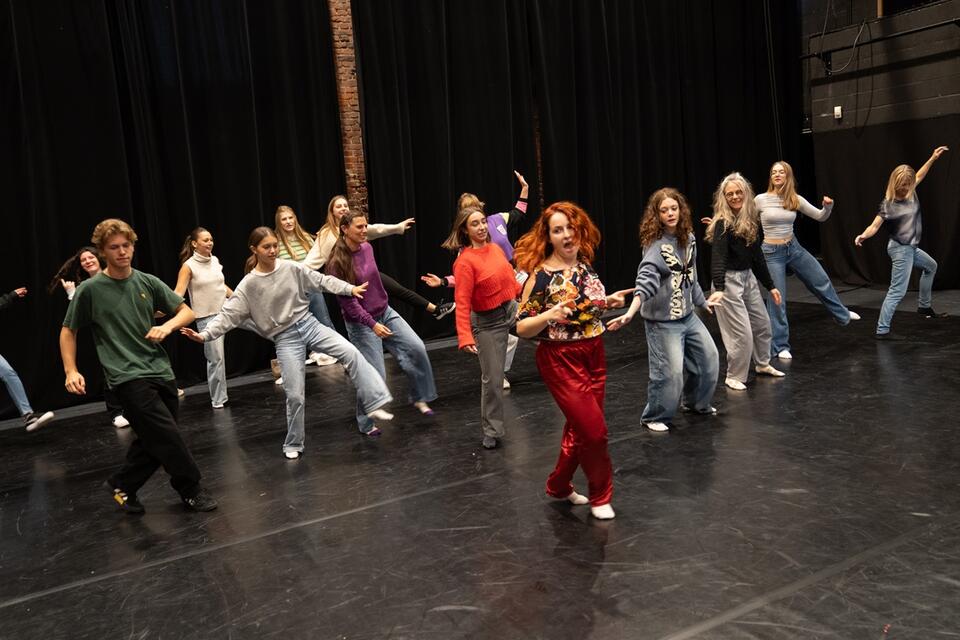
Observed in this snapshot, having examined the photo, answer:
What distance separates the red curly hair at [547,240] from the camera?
393 centimetres

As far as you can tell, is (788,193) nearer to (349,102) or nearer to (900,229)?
(900,229)

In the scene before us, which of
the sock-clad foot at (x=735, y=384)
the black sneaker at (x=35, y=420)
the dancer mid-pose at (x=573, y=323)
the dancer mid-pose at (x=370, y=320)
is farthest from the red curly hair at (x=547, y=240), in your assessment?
the black sneaker at (x=35, y=420)

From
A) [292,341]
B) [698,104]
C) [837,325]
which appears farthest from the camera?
[698,104]

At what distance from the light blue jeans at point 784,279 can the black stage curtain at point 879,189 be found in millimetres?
3461

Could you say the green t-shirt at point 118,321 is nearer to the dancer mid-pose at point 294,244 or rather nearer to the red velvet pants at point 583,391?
the red velvet pants at point 583,391

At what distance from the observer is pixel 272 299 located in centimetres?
529

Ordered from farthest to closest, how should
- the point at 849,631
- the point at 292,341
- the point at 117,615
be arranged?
1. the point at 292,341
2. the point at 117,615
3. the point at 849,631

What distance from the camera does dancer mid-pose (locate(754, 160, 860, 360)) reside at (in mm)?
7062

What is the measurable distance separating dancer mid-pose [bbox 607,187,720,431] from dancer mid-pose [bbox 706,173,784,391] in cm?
77

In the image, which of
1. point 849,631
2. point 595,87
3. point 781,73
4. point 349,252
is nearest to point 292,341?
point 349,252

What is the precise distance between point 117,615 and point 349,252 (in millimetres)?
2890

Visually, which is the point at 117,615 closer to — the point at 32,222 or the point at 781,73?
the point at 32,222

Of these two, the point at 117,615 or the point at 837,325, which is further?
the point at 837,325

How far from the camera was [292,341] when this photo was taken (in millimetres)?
5395
